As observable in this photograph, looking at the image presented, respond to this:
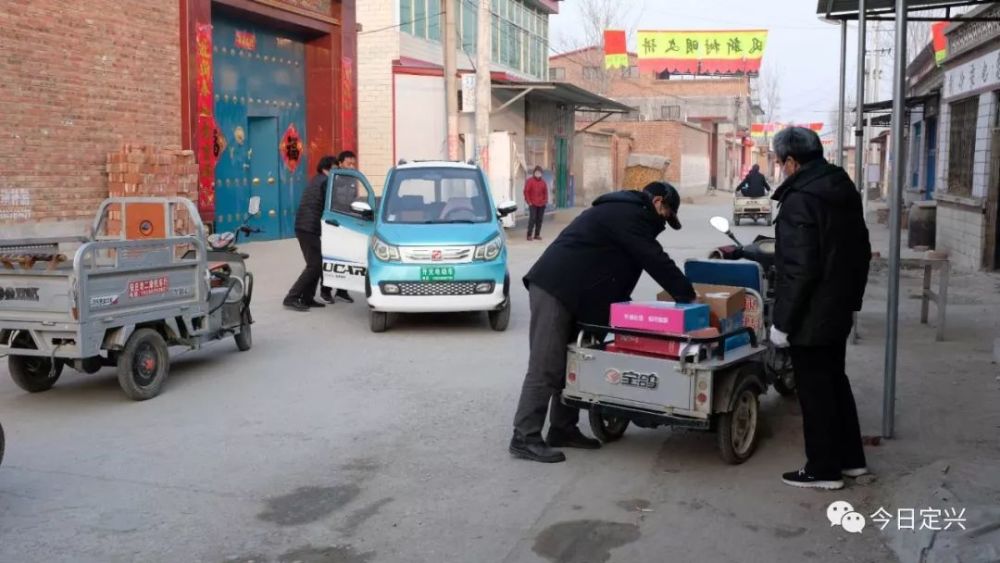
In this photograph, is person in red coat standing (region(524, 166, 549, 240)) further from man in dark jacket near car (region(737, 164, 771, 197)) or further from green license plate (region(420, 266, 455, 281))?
green license plate (region(420, 266, 455, 281))

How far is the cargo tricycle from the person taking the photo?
5887 mm

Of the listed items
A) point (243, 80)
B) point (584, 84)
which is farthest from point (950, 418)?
point (584, 84)

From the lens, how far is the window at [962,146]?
696 inches

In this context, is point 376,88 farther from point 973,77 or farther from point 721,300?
point 721,300

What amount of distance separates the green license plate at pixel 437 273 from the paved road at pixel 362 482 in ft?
6.82

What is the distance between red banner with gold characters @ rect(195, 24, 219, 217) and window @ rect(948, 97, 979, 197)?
540 inches

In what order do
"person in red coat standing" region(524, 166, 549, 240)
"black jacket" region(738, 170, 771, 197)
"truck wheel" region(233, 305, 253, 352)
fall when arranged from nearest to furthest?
"truck wheel" region(233, 305, 253, 352) < "person in red coat standing" region(524, 166, 549, 240) < "black jacket" region(738, 170, 771, 197)

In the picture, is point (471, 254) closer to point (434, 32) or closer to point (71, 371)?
point (71, 371)

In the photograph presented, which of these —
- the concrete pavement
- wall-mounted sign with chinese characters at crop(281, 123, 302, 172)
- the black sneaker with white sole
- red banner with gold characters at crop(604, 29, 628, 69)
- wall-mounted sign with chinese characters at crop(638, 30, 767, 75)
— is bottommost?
the concrete pavement

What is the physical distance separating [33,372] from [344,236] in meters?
4.68

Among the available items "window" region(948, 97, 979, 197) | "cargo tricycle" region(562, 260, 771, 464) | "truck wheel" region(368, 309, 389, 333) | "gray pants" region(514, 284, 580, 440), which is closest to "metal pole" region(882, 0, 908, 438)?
"cargo tricycle" region(562, 260, 771, 464)

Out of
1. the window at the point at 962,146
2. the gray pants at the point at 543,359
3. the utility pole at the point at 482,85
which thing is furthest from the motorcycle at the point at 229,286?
the utility pole at the point at 482,85

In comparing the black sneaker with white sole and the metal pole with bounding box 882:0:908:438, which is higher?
the metal pole with bounding box 882:0:908:438

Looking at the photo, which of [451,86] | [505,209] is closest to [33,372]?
[505,209]
